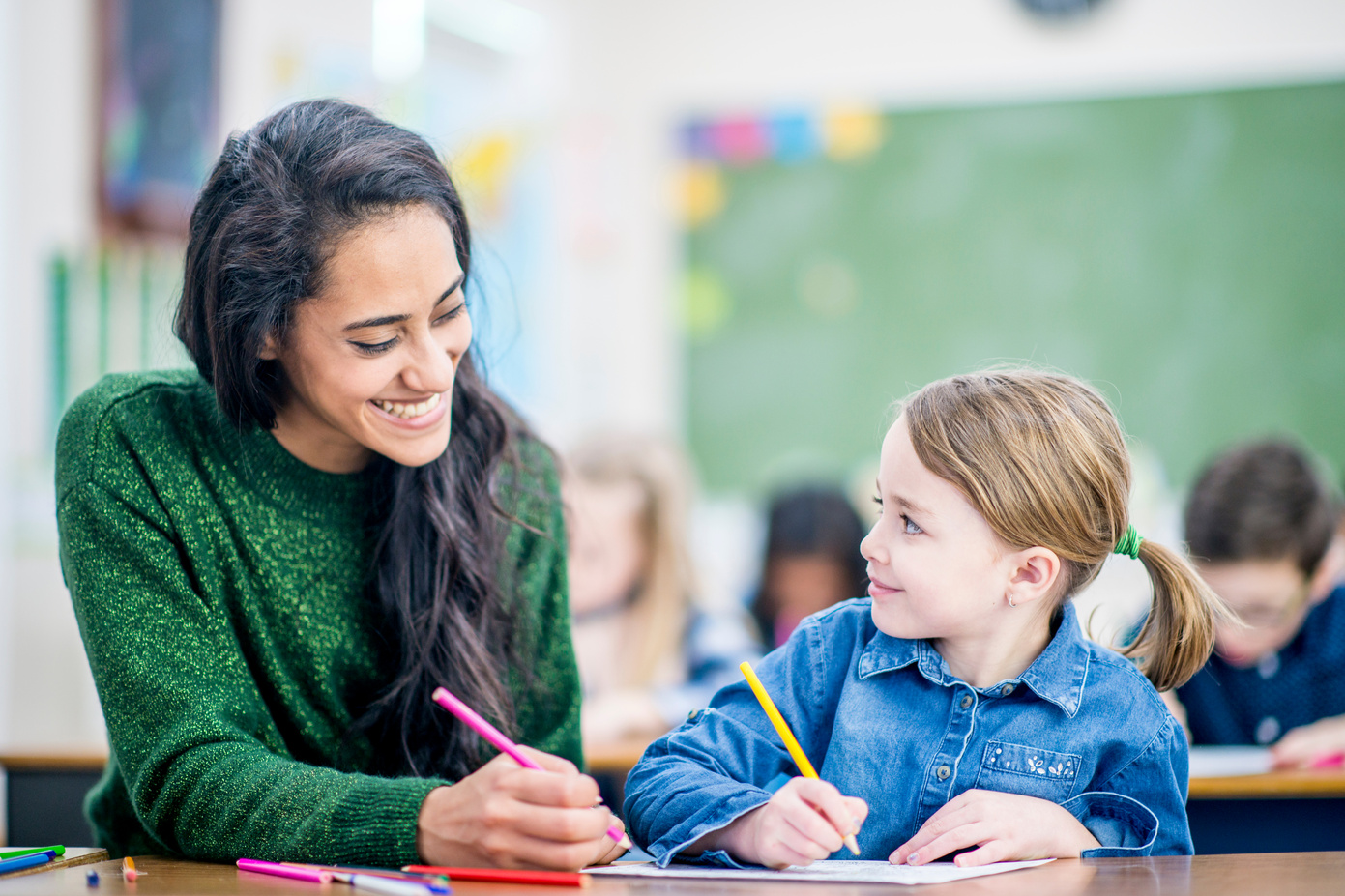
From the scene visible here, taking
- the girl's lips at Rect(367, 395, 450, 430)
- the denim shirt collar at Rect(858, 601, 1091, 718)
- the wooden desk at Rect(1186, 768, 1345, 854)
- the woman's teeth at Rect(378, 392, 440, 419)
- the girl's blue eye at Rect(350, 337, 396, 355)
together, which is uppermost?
the girl's blue eye at Rect(350, 337, 396, 355)

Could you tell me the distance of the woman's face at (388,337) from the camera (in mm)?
1105

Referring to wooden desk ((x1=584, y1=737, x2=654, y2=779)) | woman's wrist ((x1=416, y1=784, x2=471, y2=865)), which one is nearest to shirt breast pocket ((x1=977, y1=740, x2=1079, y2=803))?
woman's wrist ((x1=416, y1=784, x2=471, y2=865))

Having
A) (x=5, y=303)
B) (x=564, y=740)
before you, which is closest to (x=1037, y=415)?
(x=564, y=740)

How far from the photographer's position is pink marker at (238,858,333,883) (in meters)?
0.86

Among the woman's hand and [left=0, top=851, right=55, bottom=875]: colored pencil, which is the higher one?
the woman's hand

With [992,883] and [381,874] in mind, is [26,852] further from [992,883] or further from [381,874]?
[992,883]

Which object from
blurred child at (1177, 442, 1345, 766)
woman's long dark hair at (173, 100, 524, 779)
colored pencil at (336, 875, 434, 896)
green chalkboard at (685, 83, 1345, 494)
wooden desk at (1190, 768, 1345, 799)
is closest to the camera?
colored pencil at (336, 875, 434, 896)

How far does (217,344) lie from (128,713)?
33cm

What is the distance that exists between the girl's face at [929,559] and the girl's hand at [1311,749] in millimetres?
875

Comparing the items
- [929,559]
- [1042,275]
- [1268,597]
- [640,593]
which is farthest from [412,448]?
[1042,275]

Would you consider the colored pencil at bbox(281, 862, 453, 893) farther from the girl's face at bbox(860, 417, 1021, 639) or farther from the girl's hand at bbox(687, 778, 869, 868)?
the girl's face at bbox(860, 417, 1021, 639)

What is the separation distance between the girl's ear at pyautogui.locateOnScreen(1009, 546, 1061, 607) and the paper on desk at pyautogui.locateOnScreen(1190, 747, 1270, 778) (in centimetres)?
63

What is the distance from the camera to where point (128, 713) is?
40.9 inches

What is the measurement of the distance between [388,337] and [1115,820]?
741 mm
